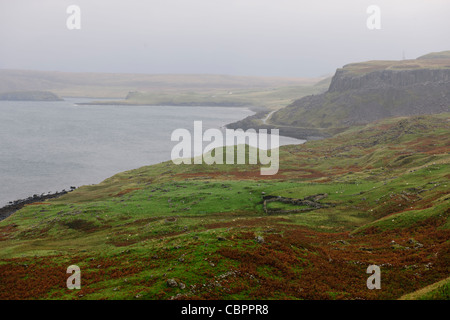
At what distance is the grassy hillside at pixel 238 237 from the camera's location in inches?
1054

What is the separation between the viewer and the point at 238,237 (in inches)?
1364

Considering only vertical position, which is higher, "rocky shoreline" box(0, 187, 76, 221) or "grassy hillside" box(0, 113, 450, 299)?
"grassy hillside" box(0, 113, 450, 299)

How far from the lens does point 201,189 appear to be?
77625 mm

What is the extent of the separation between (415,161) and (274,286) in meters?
67.8

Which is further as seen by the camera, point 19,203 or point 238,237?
point 19,203

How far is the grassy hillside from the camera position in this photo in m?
26.8

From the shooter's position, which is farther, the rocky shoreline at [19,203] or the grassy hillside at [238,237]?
the rocky shoreline at [19,203]

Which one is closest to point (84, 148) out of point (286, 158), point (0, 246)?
point (286, 158)

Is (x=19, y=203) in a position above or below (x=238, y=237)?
below

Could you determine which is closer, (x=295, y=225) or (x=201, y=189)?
(x=295, y=225)

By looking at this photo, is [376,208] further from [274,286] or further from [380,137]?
[380,137]

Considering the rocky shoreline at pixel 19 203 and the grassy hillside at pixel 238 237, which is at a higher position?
the grassy hillside at pixel 238 237

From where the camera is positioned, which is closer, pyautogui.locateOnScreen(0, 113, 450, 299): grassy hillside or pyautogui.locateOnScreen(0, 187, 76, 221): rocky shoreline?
pyautogui.locateOnScreen(0, 113, 450, 299): grassy hillside
